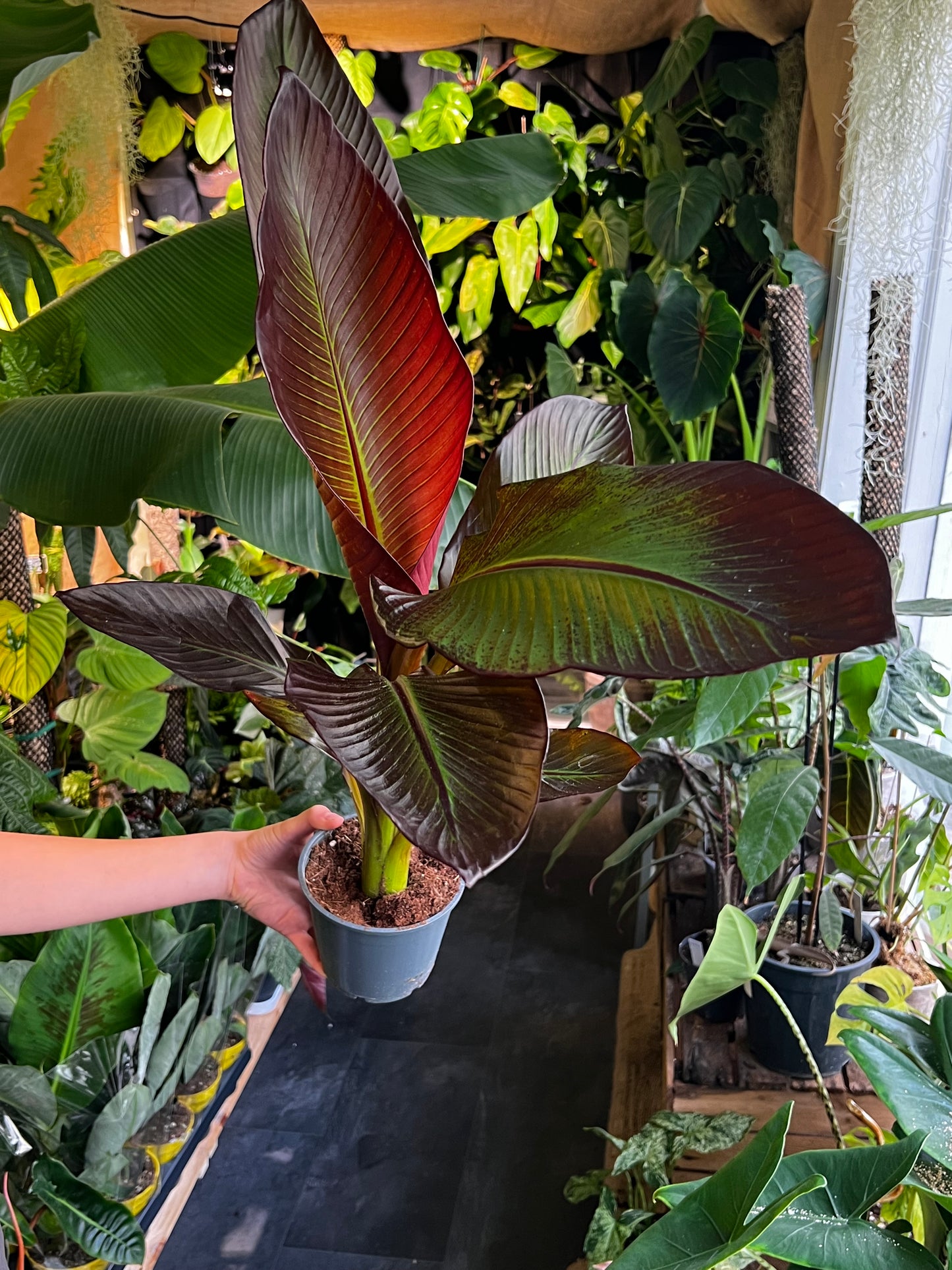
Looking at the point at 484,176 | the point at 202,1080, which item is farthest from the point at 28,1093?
the point at 484,176

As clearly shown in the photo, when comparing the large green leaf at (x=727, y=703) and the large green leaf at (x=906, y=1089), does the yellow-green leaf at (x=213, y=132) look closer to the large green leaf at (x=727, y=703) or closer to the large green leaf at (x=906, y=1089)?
the large green leaf at (x=727, y=703)

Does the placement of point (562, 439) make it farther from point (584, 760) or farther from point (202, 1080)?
point (202, 1080)

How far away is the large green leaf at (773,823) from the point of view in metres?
1.07

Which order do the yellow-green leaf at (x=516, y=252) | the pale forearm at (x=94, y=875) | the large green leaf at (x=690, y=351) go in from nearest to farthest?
the pale forearm at (x=94, y=875) < the large green leaf at (x=690, y=351) < the yellow-green leaf at (x=516, y=252)

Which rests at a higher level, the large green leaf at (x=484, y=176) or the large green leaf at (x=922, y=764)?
the large green leaf at (x=484, y=176)

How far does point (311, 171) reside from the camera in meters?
0.45

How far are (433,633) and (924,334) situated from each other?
147 centimetres

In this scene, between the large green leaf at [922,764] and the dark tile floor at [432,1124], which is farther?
the dark tile floor at [432,1124]

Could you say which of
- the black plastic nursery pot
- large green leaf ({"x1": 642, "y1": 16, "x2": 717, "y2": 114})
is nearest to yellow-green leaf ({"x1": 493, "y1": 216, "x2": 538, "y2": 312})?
large green leaf ({"x1": 642, "y1": 16, "x2": 717, "y2": 114})

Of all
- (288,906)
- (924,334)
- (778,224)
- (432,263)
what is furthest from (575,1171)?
(432,263)

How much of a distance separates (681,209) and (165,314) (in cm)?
168

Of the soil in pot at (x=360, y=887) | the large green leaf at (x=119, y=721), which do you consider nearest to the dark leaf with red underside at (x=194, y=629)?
the soil in pot at (x=360, y=887)

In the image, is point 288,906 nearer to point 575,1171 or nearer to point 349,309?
point 349,309

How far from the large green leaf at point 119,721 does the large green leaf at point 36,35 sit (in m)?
0.93
